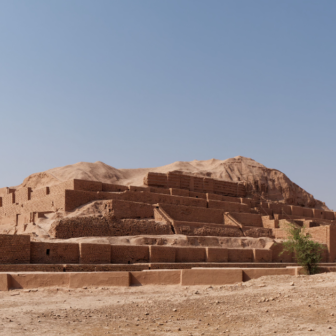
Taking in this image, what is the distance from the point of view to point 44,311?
8.19 metres

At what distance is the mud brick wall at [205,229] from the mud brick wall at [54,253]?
6.73m

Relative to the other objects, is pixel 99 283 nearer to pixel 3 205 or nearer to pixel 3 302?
pixel 3 302

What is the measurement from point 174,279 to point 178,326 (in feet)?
13.2

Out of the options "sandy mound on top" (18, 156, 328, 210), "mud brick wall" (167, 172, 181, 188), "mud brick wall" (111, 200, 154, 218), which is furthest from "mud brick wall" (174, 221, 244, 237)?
"sandy mound on top" (18, 156, 328, 210)

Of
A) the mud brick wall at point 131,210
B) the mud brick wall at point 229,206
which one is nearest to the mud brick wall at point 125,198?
the mud brick wall at point 229,206

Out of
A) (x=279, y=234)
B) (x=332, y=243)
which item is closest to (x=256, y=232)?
(x=279, y=234)

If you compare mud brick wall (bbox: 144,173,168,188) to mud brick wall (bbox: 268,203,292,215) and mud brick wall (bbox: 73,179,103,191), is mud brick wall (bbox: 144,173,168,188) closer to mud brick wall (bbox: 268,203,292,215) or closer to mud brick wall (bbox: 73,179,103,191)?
mud brick wall (bbox: 73,179,103,191)

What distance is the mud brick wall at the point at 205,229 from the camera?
897 inches

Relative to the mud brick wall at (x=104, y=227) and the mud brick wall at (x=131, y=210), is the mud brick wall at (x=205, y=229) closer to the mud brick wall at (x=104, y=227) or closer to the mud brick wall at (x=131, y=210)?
the mud brick wall at (x=104, y=227)

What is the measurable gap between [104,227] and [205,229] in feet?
18.5

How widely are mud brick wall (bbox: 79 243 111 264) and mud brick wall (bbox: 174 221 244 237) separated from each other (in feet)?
18.8

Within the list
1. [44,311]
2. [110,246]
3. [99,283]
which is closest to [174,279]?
[99,283]

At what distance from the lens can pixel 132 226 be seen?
21.7 metres

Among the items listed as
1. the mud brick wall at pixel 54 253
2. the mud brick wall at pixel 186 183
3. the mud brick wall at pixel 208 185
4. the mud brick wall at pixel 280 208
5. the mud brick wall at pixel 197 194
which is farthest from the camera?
the mud brick wall at pixel 280 208
